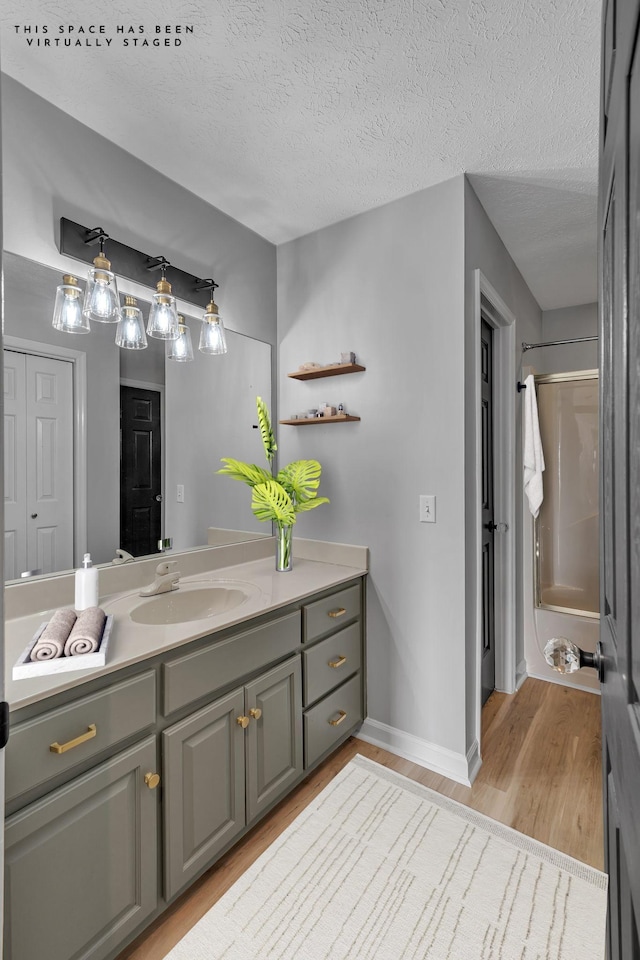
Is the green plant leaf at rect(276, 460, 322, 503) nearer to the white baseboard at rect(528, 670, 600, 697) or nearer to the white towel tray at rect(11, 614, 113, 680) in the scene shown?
the white towel tray at rect(11, 614, 113, 680)

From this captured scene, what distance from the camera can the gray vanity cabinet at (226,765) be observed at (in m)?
1.33

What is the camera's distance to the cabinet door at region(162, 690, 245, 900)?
1.32 m

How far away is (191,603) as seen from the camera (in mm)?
1835

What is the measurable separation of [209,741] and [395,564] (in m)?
1.11

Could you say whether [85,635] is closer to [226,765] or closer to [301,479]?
[226,765]

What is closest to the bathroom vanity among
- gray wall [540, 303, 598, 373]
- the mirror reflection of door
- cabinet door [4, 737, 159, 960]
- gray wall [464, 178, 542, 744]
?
cabinet door [4, 737, 159, 960]

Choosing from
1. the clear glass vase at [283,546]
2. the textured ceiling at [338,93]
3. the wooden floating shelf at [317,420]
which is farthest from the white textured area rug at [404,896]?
the textured ceiling at [338,93]

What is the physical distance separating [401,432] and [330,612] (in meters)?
0.88

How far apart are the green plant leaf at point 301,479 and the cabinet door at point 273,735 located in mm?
761

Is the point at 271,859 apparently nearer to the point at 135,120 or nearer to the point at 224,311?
the point at 224,311

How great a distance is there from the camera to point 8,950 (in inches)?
37.8

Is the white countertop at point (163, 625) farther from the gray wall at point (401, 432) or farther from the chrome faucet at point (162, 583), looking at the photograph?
the gray wall at point (401, 432)

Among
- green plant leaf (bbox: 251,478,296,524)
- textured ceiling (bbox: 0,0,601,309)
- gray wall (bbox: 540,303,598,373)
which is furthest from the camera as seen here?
gray wall (bbox: 540,303,598,373)

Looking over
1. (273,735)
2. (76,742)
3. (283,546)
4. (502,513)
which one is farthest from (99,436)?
(502,513)
